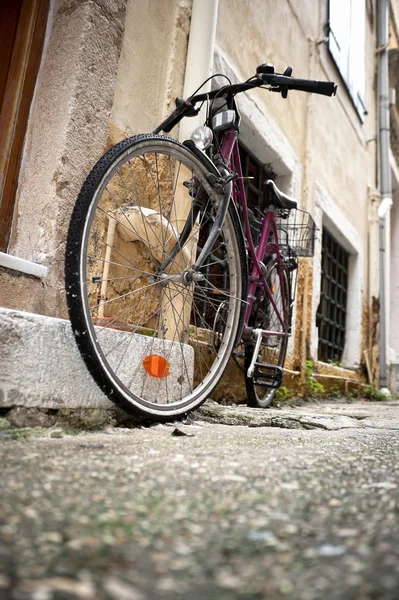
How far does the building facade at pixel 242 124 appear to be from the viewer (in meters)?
1.93

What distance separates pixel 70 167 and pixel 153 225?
15.7 inches

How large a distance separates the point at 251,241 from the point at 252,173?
5.93ft

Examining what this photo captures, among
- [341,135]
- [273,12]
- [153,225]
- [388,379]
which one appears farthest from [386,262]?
[153,225]

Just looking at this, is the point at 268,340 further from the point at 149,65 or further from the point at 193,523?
the point at 193,523

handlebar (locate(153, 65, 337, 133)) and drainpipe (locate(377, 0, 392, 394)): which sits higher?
drainpipe (locate(377, 0, 392, 394))

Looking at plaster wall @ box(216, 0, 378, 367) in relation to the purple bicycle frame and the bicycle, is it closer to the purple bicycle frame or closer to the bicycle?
the purple bicycle frame

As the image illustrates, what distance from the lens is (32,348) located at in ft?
5.01

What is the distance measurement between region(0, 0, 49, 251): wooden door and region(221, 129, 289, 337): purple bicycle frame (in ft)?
2.83

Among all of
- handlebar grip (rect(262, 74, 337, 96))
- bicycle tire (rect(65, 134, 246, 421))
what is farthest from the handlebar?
bicycle tire (rect(65, 134, 246, 421))

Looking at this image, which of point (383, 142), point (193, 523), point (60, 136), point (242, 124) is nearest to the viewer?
point (193, 523)

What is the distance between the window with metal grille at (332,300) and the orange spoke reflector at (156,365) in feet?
11.8

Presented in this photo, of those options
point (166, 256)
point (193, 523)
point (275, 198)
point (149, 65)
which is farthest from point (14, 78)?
point (193, 523)

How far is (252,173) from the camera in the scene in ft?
13.9

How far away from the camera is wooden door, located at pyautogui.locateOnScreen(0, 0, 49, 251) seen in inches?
77.4
